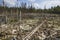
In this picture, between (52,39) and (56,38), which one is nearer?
(52,39)

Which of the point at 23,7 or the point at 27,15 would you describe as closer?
the point at 27,15

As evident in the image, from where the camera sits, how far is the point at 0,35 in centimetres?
2538

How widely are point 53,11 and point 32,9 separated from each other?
9.17m

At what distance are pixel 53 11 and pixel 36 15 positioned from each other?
433 inches

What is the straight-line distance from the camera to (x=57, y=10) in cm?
8994

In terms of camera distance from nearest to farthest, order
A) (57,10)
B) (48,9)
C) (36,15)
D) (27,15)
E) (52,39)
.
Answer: (52,39) → (27,15) → (36,15) → (57,10) → (48,9)

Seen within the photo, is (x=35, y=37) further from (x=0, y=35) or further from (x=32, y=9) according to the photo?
(x=32, y=9)

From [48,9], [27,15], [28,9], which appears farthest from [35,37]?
[48,9]

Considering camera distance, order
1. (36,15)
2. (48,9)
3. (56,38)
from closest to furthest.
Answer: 1. (56,38)
2. (36,15)
3. (48,9)

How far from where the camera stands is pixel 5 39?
75.0 feet

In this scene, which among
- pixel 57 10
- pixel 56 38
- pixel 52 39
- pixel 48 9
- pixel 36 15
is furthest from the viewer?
pixel 48 9

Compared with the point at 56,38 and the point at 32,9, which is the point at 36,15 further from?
the point at 56,38

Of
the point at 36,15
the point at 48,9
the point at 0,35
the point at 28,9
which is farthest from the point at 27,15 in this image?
the point at 0,35

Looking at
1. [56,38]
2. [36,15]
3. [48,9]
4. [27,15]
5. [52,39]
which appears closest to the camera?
[52,39]
